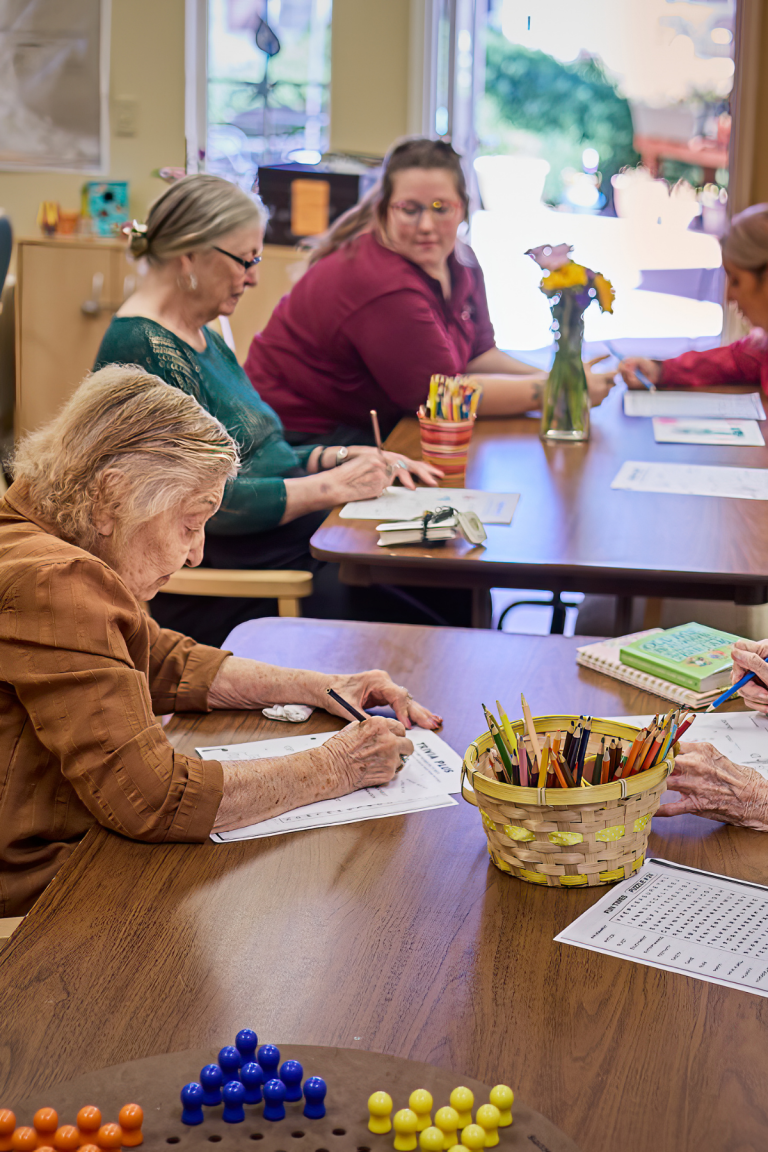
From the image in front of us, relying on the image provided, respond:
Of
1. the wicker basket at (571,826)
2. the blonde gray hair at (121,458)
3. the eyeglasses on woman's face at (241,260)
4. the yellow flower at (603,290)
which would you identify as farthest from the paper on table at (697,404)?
the wicker basket at (571,826)

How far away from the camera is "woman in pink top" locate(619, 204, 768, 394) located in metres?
3.12

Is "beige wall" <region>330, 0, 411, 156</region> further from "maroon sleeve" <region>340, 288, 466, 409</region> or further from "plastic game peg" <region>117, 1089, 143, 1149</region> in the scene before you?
"plastic game peg" <region>117, 1089, 143, 1149</region>

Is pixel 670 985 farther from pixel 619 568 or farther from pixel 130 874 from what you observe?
pixel 619 568

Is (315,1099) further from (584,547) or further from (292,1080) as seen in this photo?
(584,547)

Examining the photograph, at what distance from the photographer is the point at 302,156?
5.52 meters

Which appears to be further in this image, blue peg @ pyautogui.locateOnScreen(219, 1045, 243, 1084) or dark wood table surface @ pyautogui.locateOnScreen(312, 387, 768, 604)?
dark wood table surface @ pyautogui.locateOnScreen(312, 387, 768, 604)

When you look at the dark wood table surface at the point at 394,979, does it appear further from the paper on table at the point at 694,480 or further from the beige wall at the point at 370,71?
the beige wall at the point at 370,71

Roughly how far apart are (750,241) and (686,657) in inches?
76.2

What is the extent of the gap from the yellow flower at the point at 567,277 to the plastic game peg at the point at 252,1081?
231 centimetres

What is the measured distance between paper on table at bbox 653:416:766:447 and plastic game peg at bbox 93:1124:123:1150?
8.03 feet

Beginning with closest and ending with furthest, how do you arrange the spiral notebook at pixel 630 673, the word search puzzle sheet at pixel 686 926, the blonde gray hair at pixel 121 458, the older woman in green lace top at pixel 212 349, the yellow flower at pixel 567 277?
the word search puzzle sheet at pixel 686 926, the blonde gray hair at pixel 121 458, the spiral notebook at pixel 630 673, the older woman in green lace top at pixel 212 349, the yellow flower at pixel 567 277

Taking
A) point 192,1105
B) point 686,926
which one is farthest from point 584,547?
point 192,1105

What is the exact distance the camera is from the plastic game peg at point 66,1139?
71cm

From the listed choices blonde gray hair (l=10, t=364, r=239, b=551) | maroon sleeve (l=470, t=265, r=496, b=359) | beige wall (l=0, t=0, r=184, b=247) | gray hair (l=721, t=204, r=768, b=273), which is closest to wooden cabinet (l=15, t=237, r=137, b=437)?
beige wall (l=0, t=0, r=184, b=247)
